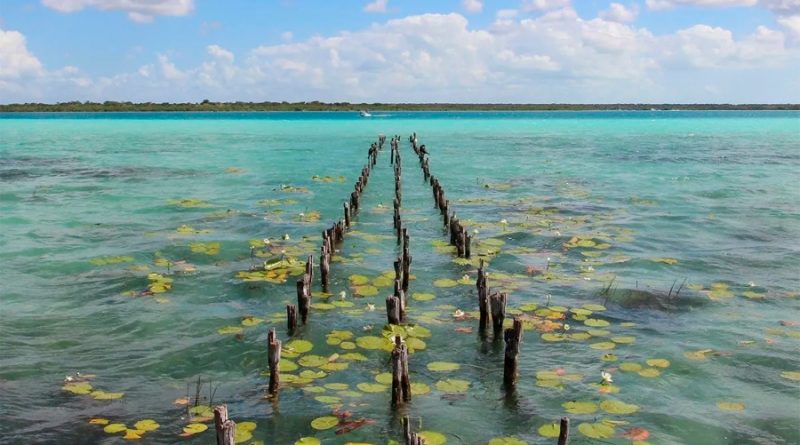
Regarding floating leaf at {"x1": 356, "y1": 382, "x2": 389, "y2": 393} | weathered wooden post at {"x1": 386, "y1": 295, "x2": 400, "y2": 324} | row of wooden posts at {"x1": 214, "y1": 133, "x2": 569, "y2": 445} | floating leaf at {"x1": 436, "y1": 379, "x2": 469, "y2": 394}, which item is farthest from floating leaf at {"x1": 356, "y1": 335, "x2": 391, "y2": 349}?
floating leaf at {"x1": 436, "y1": 379, "x2": 469, "y2": 394}

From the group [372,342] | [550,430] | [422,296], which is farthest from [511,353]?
[422,296]

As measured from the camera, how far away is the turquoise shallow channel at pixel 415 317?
8453 millimetres

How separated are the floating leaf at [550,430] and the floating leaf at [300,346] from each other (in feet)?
12.5

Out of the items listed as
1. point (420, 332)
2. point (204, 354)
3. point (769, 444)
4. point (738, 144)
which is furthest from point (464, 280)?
point (738, 144)

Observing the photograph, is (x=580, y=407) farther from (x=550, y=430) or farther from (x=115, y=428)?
(x=115, y=428)

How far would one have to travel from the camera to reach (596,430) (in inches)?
318

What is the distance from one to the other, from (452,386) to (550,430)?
1590 millimetres

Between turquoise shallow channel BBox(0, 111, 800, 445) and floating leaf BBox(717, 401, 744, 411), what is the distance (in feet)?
0.15

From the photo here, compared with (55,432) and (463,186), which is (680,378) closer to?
(55,432)

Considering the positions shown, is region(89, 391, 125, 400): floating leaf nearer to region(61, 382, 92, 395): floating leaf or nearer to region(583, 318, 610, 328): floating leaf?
region(61, 382, 92, 395): floating leaf

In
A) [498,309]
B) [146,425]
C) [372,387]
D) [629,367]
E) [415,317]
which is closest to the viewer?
[146,425]

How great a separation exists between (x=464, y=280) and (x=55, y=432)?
26.8 ft

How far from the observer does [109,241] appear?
18.4 meters

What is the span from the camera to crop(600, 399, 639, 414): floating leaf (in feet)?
28.3
